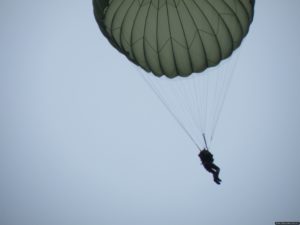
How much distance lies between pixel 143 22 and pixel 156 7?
507 millimetres

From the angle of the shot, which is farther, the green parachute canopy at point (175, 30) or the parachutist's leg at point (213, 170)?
the green parachute canopy at point (175, 30)

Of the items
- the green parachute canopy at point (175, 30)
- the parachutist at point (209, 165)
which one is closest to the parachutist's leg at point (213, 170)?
the parachutist at point (209, 165)

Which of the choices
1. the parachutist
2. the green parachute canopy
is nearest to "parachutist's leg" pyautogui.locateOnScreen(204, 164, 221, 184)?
the parachutist

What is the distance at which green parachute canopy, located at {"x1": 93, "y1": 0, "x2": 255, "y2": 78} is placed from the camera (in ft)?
42.4

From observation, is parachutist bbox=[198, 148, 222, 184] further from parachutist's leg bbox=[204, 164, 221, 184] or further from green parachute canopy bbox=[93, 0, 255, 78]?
green parachute canopy bbox=[93, 0, 255, 78]

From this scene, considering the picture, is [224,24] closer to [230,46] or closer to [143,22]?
[230,46]

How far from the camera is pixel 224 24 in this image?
13.1m

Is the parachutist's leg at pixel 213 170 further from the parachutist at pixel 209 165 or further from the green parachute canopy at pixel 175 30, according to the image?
the green parachute canopy at pixel 175 30

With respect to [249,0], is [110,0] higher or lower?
higher

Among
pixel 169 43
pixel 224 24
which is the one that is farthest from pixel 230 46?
pixel 169 43

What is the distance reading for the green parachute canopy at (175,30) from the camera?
1292 cm

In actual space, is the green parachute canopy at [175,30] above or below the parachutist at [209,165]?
above

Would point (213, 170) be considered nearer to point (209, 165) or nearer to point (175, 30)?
point (209, 165)

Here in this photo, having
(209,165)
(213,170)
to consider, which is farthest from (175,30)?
(213,170)
